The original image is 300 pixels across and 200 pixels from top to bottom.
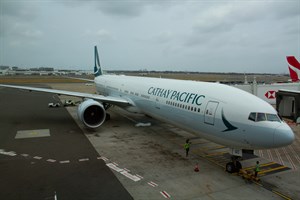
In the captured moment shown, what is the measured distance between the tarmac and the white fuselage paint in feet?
5.26

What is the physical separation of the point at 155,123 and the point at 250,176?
11636 mm

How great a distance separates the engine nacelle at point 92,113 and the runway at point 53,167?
3.58ft

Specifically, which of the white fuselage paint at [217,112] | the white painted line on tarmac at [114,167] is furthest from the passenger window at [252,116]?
the white painted line on tarmac at [114,167]

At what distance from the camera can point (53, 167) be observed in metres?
11.6

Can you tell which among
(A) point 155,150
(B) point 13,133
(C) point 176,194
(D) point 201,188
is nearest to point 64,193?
(C) point 176,194

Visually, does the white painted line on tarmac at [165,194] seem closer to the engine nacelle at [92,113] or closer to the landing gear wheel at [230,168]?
the landing gear wheel at [230,168]

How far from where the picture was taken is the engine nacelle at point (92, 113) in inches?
710

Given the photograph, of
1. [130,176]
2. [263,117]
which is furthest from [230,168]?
[130,176]

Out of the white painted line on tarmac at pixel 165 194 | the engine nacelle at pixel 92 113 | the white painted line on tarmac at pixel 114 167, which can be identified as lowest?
the white painted line on tarmac at pixel 165 194

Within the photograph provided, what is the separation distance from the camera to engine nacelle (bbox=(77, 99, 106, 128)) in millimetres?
18031

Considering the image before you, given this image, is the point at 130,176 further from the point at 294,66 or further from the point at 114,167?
the point at 294,66

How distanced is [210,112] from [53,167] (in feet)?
24.9

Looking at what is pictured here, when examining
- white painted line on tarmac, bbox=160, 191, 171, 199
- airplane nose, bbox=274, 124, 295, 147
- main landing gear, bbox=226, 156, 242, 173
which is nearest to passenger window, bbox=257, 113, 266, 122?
airplane nose, bbox=274, 124, 295, 147

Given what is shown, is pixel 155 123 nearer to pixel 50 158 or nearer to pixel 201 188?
pixel 50 158
